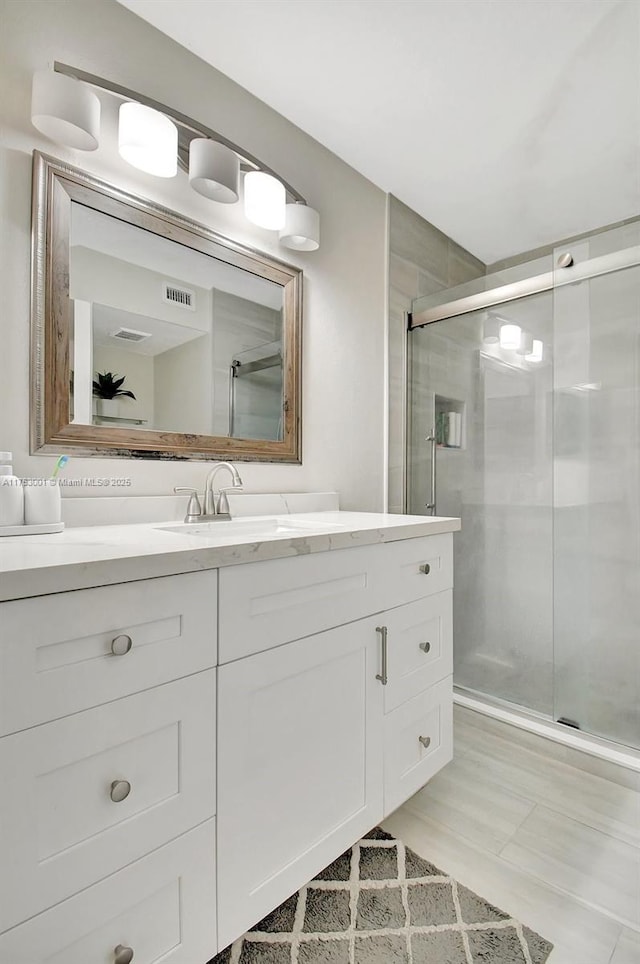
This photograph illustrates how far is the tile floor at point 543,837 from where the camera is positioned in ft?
3.57

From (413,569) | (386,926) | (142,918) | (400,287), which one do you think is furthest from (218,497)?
(400,287)

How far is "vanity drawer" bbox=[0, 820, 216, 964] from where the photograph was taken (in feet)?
2.20

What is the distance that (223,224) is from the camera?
156 cm

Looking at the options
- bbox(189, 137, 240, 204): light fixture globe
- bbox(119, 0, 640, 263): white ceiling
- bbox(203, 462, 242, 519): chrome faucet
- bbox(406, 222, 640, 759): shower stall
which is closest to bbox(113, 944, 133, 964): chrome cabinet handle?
bbox(203, 462, 242, 519): chrome faucet

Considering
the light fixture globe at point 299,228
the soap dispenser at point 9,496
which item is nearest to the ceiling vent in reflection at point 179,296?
the light fixture globe at point 299,228

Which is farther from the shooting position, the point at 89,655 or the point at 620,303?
the point at 620,303

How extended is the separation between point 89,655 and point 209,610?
0.20m

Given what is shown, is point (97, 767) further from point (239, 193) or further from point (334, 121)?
point (334, 121)

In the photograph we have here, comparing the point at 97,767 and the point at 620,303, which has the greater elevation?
the point at 620,303

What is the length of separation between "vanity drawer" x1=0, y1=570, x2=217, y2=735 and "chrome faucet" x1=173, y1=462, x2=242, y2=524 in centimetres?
56

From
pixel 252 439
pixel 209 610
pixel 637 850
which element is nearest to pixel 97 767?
pixel 209 610

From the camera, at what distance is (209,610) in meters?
0.85

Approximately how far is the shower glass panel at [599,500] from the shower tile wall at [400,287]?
678mm

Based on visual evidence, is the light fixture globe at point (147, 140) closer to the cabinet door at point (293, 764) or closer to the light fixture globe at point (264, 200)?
the light fixture globe at point (264, 200)
